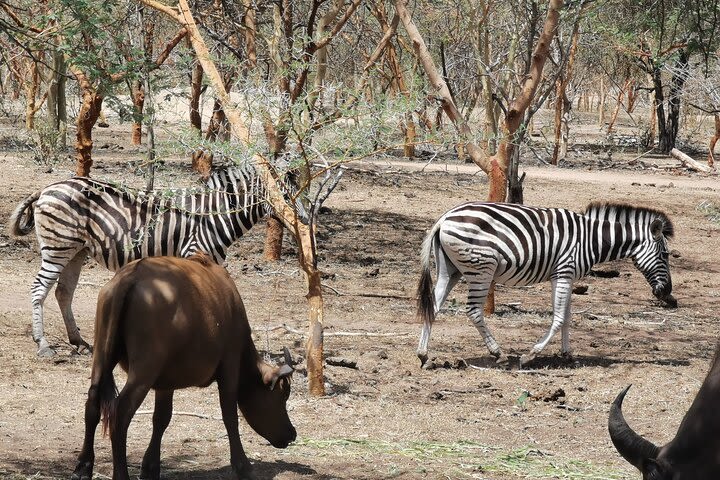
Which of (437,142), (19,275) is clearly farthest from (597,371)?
(19,275)

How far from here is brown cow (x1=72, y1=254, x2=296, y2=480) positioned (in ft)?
18.2

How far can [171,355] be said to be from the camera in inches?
223

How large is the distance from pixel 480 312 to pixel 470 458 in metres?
3.33

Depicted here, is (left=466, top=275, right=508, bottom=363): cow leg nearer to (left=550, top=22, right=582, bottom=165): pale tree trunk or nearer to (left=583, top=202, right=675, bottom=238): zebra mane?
(left=583, top=202, right=675, bottom=238): zebra mane

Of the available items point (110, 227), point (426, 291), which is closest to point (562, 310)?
point (426, 291)

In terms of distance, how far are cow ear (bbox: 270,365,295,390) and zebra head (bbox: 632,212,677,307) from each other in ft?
19.6

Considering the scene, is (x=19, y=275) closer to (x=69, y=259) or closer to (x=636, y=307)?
(x=69, y=259)

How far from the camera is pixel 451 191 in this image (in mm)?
22797

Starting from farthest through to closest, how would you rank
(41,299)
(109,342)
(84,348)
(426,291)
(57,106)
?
(57,106)
(426,291)
(84,348)
(41,299)
(109,342)

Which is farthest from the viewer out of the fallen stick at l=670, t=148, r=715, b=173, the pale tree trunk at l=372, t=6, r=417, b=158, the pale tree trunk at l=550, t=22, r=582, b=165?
the pale tree trunk at l=550, t=22, r=582, b=165

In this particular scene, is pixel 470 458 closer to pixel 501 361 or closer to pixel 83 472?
pixel 83 472

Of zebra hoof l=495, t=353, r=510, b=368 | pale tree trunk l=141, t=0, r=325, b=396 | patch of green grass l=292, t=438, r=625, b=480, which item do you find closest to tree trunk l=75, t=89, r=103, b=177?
pale tree trunk l=141, t=0, r=325, b=396

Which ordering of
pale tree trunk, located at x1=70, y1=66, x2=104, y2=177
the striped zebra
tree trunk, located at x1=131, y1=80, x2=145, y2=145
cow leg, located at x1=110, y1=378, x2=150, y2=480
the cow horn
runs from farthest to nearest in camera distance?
pale tree trunk, located at x1=70, y1=66, x2=104, y2=177 < the striped zebra < tree trunk, located at x1=131, y1=80, x2=145, y2=145 < cow leg, located at x1=110, y1=378, x2=150, y2=480 < the cow horn

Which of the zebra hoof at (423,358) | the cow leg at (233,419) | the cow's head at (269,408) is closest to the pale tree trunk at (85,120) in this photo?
the zebra hoof at (423,358)
